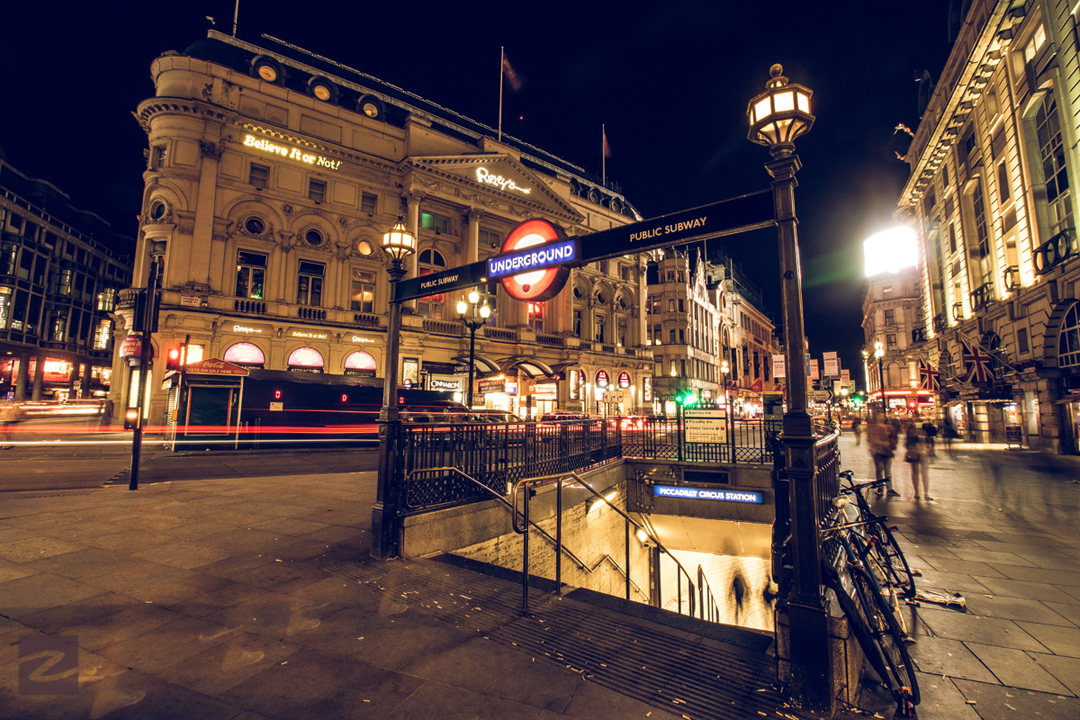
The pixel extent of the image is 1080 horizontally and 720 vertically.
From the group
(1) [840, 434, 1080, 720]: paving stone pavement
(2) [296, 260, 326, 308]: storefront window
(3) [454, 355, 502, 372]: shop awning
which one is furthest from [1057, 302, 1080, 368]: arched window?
(2) [296, 260, 326, 308]: storefront window

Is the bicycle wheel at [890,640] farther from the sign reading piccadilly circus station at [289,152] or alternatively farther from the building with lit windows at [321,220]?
the sign reading piccadilly circus station at [289,152]

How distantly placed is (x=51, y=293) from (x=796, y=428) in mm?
80610

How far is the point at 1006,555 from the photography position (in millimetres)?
6953

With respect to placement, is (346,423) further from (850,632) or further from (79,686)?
(850,632)

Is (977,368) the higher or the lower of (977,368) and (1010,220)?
the lower

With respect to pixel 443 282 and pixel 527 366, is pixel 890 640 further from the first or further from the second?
pixel 527 366

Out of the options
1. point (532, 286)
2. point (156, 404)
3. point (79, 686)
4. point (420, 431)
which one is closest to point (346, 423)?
point (156, 404)

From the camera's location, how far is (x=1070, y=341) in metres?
18.7

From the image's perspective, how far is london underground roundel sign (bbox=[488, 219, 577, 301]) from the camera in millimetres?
5582

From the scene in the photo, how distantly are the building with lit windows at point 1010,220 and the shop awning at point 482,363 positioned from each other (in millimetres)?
28352

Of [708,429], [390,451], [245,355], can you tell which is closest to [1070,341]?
[708,429]

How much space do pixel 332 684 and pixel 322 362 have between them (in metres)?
30.0

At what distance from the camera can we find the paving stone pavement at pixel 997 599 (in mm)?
3512

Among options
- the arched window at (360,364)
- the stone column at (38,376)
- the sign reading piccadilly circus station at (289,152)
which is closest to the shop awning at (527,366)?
the arched window at (360,364)
